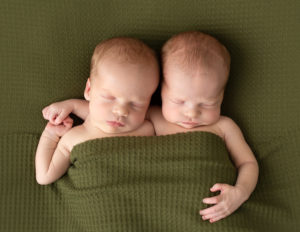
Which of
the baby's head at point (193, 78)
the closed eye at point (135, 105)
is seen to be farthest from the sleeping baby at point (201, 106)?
the closed eye at point (135, 105)

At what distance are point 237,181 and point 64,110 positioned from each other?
2.24ft

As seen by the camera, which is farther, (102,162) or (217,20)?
(217,20)

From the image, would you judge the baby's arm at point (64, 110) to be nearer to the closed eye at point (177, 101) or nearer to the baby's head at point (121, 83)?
the baby's head at point (121, 83)

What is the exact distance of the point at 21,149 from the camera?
59.0 inches

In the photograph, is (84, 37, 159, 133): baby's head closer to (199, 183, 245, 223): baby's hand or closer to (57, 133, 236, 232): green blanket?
(57, 133, 236, 232): green blanket

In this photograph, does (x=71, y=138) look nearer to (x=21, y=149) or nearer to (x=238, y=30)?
(x=21, y=149)

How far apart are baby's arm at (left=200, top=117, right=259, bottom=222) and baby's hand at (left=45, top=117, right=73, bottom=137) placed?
0.57 m

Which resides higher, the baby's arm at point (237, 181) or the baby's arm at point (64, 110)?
the baby's arm at point (64, 110)

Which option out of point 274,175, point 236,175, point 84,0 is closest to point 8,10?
point 84,0

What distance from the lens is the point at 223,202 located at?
134cm

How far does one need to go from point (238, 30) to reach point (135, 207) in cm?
76

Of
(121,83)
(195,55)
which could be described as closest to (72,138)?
(121,83)

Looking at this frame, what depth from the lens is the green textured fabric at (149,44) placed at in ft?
4.88

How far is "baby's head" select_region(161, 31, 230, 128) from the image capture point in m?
1.35
